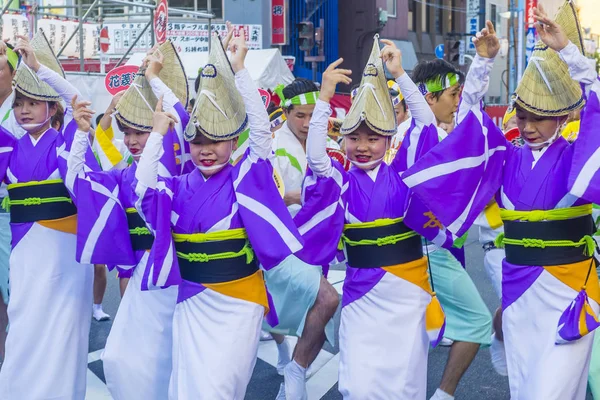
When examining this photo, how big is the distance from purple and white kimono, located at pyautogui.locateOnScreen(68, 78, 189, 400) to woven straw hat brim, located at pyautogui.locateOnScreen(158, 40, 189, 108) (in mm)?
137

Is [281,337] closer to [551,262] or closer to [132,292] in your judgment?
[132,292]

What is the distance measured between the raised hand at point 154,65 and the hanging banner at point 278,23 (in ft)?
54.4

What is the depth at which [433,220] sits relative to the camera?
3.94m

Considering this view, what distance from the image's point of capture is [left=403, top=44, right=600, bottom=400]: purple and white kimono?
3.54 m

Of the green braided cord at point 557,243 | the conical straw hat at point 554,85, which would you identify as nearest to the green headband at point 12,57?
the conical straw hat at point 554,85

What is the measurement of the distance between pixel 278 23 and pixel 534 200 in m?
17.7

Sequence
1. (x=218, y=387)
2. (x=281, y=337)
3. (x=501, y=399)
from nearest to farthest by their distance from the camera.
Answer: (x=218, y=387)
(x=501, y=399)
(x=281, y=337)

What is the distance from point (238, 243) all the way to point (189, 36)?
46.4 feet

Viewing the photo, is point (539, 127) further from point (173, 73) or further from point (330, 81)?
point (173, 73)

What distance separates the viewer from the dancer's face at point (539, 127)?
374cm

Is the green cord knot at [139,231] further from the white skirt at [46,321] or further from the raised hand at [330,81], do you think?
the raised hand at [330,81]

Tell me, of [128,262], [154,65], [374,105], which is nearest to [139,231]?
[128,262]

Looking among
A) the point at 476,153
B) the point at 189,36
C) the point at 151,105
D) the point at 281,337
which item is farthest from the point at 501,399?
the point at 189,36

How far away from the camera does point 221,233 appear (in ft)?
12.3
